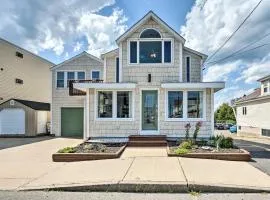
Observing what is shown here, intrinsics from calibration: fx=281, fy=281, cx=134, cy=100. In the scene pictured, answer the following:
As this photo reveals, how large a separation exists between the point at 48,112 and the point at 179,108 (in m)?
15.3

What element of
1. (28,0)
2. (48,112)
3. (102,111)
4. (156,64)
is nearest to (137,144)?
(102,111)

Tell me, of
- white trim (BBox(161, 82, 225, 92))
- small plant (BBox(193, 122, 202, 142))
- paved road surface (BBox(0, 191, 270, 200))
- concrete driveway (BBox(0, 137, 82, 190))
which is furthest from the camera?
white trim (BBox(161, 82, 225, 92))

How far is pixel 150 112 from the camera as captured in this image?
48.9ft

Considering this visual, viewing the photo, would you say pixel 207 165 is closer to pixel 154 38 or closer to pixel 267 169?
pixel 267 169

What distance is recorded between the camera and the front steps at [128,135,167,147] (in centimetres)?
1348

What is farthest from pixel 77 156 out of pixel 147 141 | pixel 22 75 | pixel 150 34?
pixel 22 75

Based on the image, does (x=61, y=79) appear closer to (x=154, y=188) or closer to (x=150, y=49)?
(x=150, y=49)

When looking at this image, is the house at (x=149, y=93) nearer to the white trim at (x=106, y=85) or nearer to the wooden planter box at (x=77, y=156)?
the white trim at (x=106, y=85)

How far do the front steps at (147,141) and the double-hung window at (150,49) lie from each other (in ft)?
13.2

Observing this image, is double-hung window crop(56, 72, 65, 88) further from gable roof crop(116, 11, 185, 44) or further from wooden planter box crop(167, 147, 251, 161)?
wooden planter box crop(167, 147, 251, 161)

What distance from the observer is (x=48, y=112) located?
2600cm

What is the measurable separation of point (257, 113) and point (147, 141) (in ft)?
49.3

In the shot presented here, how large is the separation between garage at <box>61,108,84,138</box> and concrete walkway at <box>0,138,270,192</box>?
12.2 m

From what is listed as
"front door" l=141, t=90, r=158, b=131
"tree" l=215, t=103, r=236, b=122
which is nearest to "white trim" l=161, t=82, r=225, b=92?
"front door" l=141, t=90, r=158, b=131
